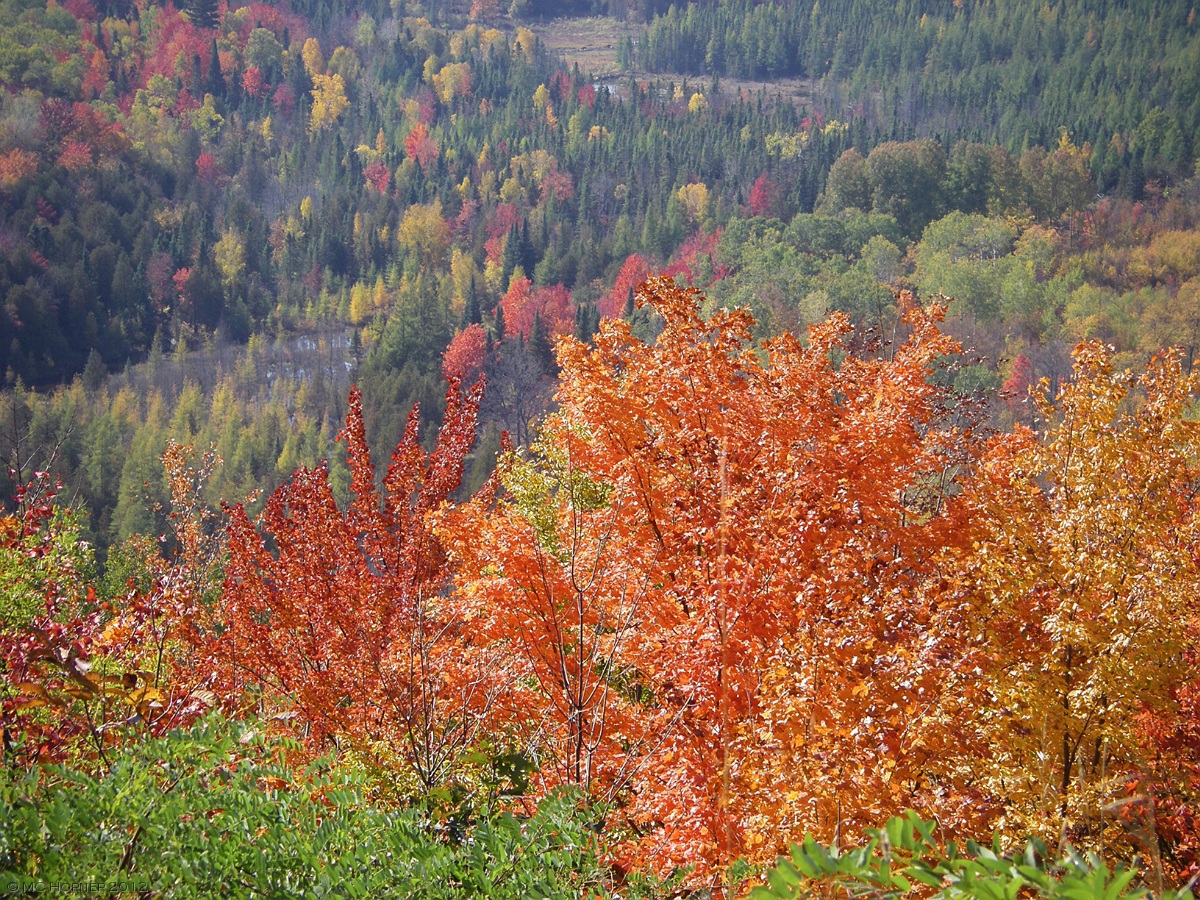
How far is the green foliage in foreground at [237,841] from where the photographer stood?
4418 millimetres

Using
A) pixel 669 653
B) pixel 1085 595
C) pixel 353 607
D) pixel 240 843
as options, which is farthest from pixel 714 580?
pixel 353 607

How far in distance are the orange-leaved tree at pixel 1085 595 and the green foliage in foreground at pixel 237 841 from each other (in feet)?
17.8

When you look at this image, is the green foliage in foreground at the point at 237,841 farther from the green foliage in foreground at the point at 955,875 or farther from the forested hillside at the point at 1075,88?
the forested hillside at the point at 1075,88

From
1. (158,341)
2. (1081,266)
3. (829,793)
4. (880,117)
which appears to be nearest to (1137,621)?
(829,793)

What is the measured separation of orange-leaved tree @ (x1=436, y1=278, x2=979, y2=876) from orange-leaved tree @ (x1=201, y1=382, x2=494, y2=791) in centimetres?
101

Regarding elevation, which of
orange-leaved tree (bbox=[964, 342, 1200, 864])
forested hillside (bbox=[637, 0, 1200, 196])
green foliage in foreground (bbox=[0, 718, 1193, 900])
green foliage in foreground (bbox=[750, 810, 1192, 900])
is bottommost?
forested hillside (bbox=[637, 0, 1200, 196])

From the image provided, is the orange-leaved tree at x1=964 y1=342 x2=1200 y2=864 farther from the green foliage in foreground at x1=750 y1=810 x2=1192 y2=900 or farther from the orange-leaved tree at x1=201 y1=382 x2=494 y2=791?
the green foliage in foreground at x1=750 y1=810 x2=1192 y2=900

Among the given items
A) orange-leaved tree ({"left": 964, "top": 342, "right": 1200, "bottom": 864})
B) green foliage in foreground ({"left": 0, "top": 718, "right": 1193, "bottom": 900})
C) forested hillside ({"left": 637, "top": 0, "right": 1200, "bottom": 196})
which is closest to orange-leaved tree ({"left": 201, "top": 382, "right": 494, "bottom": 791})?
green foliage in foreground ({"left": 0, "top": 718, "right": 1193, "bottom": 900})

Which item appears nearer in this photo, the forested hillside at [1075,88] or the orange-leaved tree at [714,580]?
the orange-leaved tree at [714,580]

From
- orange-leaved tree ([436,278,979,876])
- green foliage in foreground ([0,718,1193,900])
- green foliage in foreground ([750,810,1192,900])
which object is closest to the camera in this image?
green foliage in foreground ([750,810,1192,900])

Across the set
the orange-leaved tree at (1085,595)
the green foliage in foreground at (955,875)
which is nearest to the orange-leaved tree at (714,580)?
the orange-leaved tree at (1085,595)

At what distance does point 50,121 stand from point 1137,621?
7297 inches

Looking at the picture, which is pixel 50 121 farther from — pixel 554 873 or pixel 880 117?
pixel 554 873

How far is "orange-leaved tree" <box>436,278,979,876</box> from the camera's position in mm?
8070
